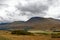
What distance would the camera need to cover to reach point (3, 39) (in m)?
30.6

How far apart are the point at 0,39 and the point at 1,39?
0.59ft

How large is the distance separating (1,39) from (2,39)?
0.21m

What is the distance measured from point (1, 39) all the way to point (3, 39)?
1.64 feet

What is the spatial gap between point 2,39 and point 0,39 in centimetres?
38

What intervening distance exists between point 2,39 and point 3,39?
299 millimetres

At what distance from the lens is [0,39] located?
3011 centimetres

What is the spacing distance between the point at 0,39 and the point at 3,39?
2.17ft

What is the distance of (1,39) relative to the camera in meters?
30.2
